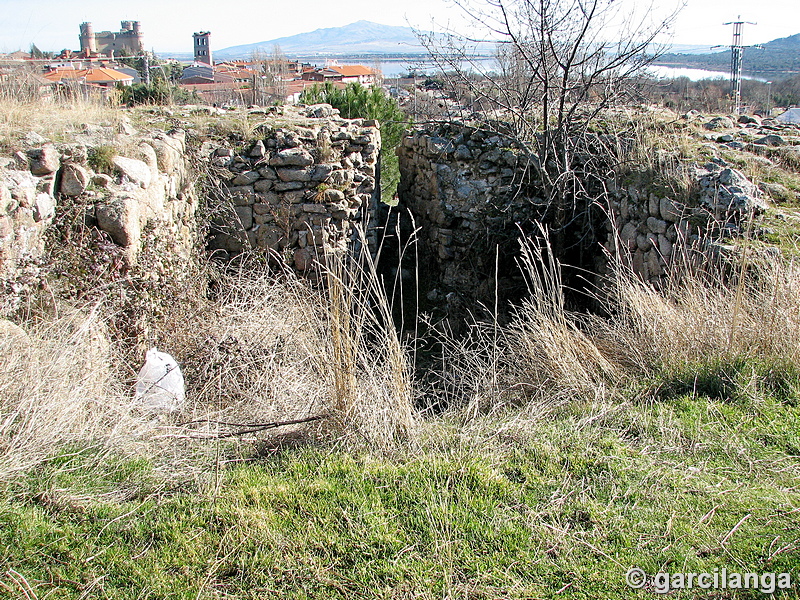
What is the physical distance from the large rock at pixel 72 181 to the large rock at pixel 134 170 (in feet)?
1.27

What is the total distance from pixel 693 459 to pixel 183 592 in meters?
2.25

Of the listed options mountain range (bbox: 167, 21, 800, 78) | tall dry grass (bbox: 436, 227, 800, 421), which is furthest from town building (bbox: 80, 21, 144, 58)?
tall dry grass (bbox: 436, 227, 800, 421)

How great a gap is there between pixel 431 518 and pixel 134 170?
3906mm

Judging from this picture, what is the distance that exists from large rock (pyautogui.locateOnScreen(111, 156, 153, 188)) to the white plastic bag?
1.55m

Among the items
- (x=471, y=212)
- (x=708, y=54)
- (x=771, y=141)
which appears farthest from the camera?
(x=708, y=54)

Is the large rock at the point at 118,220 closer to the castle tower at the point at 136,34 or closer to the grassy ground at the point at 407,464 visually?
the grassy ground at the point at 407,464

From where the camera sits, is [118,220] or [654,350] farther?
[118,220]

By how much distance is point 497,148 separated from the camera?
7219 mm

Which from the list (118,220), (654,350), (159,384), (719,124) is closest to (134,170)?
(118,220)

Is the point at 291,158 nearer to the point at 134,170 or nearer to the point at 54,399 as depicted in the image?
the point at 134,170

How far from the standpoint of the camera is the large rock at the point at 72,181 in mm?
4477

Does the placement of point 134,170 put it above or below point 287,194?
above

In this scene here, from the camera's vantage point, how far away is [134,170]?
501cm

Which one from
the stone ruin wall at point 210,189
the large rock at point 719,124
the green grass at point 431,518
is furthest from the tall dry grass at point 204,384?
the large rock at point 719,124
